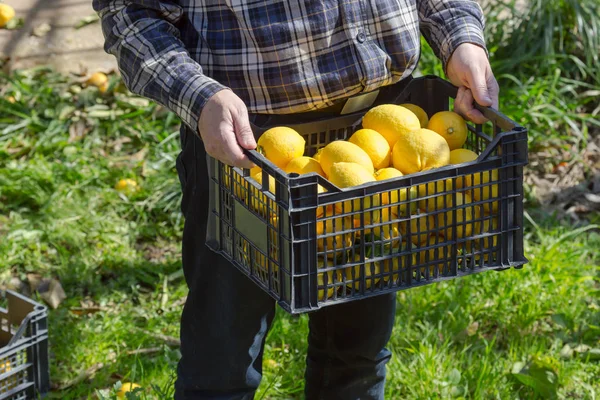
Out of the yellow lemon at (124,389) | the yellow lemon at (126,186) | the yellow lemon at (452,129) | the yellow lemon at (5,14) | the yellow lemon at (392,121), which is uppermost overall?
the yellow lemon at (392,121)

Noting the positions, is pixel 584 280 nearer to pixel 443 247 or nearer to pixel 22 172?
pixel 443 247

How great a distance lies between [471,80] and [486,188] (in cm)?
36

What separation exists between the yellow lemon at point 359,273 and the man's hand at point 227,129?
11.9 inches

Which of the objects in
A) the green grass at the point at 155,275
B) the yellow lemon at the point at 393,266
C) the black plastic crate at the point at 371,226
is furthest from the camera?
the green grass at the point at 155,275

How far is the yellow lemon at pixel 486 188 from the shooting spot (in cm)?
197

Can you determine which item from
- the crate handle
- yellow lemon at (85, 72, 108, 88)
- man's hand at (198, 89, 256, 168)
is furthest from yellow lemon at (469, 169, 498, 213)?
yellow lemon at (85, 72, 108, 88)

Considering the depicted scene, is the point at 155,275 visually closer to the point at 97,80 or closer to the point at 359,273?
the point at 97,80

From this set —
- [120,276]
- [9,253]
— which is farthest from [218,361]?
[9,253]

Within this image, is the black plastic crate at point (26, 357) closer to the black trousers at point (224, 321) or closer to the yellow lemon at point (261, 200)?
the black trousers at point (224, 321)

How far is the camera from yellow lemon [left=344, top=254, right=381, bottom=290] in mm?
1927

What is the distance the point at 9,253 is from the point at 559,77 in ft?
9.12

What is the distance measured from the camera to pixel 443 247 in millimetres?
1991

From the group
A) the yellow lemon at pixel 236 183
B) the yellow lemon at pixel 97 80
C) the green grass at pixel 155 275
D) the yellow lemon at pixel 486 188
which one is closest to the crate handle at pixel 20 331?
the green grass at pixel 155 275

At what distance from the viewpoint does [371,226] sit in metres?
1.88
